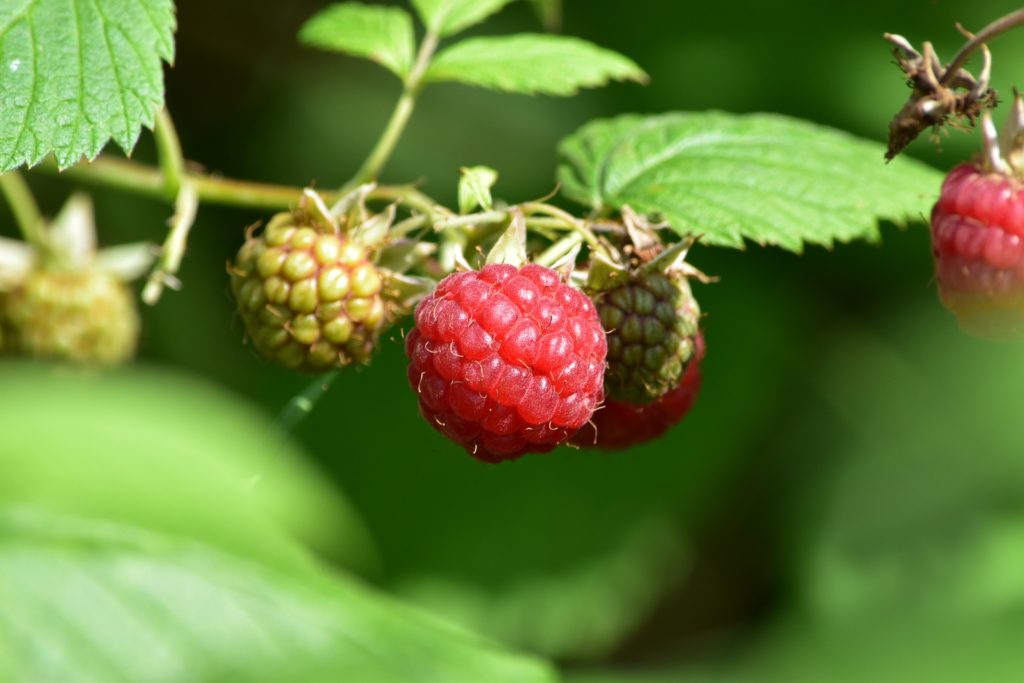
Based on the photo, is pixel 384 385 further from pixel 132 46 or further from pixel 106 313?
pixel 132 46

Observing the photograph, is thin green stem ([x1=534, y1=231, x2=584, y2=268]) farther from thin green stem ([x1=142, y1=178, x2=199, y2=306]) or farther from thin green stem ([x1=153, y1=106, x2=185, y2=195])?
thin green stem ([x1=153, y1=106, x2=185, y2=195])

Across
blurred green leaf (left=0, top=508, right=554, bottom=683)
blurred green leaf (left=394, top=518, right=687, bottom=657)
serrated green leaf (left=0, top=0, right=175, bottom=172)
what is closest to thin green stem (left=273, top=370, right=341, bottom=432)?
serrated green leaf (left=0, top=0, right=175, bottom=172)

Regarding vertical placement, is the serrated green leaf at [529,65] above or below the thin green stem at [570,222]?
above

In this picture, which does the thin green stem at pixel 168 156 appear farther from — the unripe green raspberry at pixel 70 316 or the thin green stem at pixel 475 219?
the unripe green raspberry at pixel 70 316

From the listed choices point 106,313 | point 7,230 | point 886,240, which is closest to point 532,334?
point 106,313

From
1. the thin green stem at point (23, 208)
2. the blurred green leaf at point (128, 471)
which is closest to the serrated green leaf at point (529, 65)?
the thin green stem at point (23, 208)

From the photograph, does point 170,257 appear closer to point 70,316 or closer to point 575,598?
point 70,316
